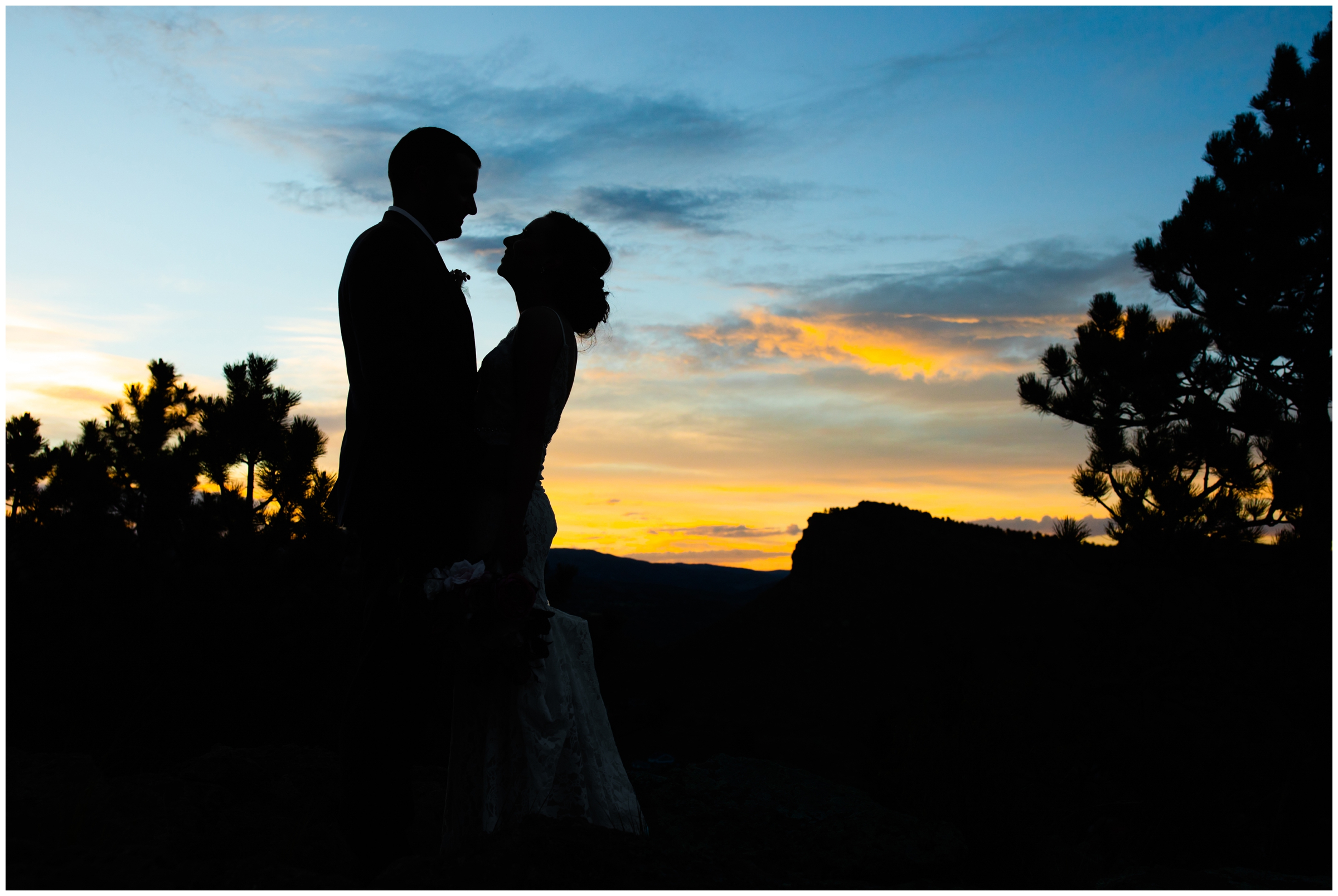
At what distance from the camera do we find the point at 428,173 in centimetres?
271

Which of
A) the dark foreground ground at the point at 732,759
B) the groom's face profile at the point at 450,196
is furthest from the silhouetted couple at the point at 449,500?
the dark foreground ground at the point at 732,759

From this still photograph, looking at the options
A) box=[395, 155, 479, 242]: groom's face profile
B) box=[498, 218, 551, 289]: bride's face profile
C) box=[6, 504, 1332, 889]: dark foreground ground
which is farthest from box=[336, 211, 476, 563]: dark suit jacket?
box=[6, 504, 1332, 889]: dark foreground ground

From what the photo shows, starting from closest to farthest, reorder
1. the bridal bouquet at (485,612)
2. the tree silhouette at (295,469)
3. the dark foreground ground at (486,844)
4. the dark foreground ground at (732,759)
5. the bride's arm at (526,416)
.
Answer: the dark foreground ground at (486,844) → the dark foreground ground at (732,759) → the bridal bouquet at (485,612) → the bride's arm at (526,416) → the tree silhouette at (295,469)

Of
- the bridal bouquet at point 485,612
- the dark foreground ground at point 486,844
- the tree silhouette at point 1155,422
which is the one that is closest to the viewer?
the dark foreground ground at point 486,844

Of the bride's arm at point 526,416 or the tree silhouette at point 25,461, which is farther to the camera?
the tree silhouette at point 25,461

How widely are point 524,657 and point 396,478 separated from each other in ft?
2.23

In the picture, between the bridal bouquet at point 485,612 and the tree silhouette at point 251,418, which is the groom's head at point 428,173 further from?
the tree silhouette at point 251,418

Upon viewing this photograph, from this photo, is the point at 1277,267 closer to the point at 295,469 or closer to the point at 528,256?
the point at 528,256

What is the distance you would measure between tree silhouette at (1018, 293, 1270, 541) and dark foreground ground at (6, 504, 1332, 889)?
0.38 meters

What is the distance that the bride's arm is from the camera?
2.62 meters

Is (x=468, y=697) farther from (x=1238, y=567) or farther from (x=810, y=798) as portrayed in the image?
(x=1238, y=567)

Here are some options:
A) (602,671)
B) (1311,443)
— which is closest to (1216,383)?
(1311,443)

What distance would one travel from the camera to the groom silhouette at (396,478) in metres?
2.46

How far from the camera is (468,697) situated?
2727 millimetres
